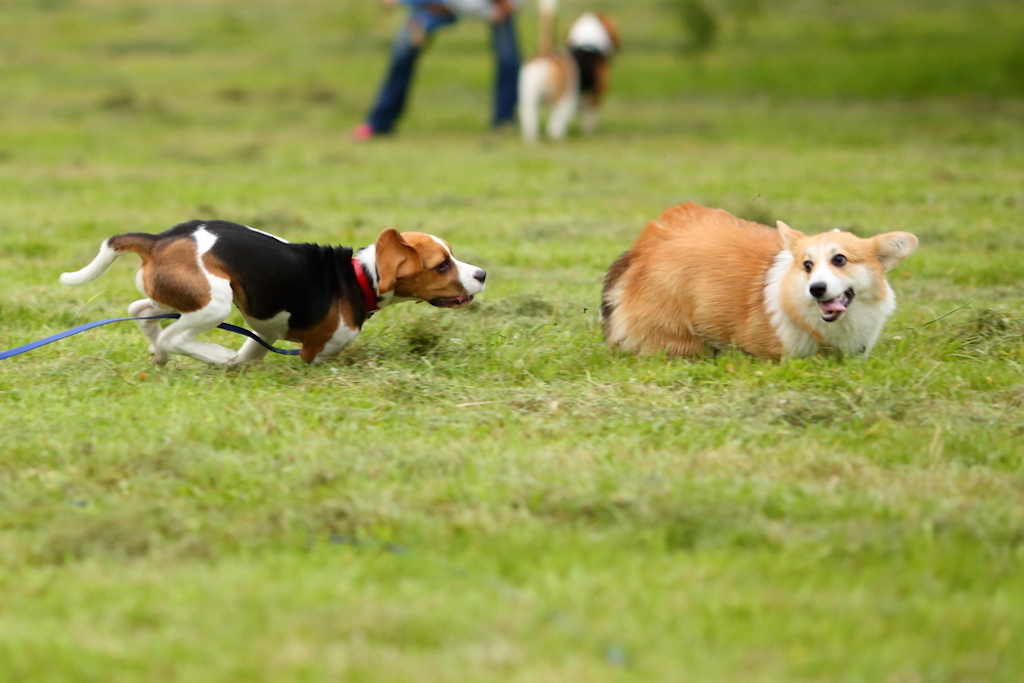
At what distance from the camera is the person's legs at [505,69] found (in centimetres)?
1683

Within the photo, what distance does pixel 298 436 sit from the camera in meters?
4.70

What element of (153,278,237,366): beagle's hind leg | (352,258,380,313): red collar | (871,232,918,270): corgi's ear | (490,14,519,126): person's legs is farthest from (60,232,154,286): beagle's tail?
(490,14,519,126): person's legs

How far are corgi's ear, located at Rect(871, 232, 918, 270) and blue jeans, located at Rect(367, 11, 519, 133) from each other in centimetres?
1128

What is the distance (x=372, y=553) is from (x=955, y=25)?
22.2m

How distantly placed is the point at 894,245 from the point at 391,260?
88.7 inches

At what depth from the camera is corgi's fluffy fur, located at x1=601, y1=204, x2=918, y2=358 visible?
552 cm

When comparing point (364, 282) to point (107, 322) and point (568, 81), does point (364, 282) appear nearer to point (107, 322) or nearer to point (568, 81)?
point (107, 322)

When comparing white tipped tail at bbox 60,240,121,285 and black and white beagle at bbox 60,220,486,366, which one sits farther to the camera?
white tipped tail at bbox 60,240,121,285

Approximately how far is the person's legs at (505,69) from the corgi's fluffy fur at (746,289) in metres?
11.1

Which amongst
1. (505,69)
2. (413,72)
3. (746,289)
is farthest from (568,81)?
(746,289)

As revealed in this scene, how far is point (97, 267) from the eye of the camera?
18.5 feet

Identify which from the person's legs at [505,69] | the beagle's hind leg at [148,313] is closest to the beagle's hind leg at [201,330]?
the beagle's hind leg at [148,313]

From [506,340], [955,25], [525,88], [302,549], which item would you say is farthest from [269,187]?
[955,25]

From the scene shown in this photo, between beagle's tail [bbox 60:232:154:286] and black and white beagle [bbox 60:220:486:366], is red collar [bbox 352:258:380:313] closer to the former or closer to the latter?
black and white beagle [bbox 60:220:486:366]
